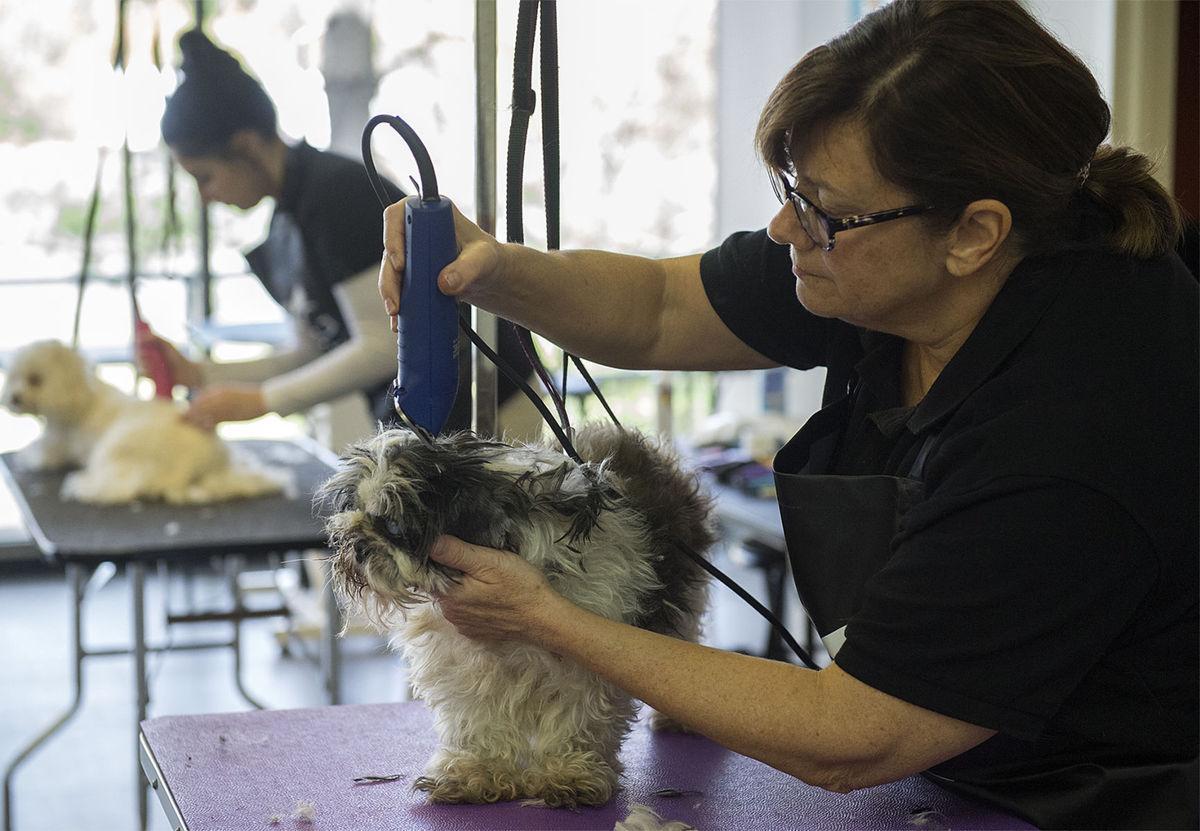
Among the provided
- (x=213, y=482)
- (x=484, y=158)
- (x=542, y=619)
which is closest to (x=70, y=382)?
(x=213, y=482)

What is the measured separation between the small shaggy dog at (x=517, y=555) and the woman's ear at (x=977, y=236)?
14.9 inches

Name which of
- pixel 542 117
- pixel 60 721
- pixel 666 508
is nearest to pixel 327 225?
pixel 60 721

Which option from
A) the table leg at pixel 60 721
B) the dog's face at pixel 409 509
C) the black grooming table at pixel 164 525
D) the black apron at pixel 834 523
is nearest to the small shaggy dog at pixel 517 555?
the dog's face at pixel 409 509

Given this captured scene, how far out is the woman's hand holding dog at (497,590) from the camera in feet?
3.60

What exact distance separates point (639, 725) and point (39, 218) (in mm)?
4165

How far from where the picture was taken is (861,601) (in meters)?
1.13

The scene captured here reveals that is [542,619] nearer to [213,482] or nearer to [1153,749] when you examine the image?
[1153,749]

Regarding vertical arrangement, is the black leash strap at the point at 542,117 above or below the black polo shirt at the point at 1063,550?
above

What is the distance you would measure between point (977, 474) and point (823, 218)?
279mm

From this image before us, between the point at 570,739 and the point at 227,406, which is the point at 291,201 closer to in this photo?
the point at 227,406

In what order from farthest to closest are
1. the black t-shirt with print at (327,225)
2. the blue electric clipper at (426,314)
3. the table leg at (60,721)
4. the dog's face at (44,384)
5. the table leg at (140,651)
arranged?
the dog's face at (44,384) → the table leg at (60,721) → the black t-shirt with print at (327,225) → the table leg at (140,651) → the blue electric clipper at (426,314)

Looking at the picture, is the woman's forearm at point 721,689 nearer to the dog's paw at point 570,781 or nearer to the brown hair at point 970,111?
the dog's paw at point 570,781

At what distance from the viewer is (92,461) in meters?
2.82

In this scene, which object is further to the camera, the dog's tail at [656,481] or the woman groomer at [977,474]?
the dog's tail at [656,481]
